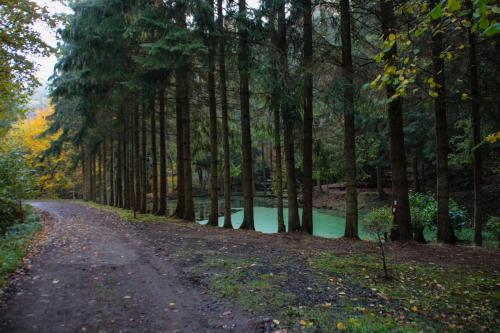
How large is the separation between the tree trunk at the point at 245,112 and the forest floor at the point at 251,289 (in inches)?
159

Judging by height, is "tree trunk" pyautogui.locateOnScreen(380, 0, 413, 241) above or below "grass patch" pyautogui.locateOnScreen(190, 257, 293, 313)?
above

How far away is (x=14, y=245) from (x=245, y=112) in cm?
766

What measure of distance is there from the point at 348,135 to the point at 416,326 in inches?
243

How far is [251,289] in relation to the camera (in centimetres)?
491

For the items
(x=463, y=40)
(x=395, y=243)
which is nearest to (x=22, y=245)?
(x=395, y=243)

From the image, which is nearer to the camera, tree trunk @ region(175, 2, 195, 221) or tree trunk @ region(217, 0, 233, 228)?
tree trunk @ region(217, 0, 233, 228)

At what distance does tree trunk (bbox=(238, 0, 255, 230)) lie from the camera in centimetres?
1074

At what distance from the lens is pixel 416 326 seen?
3.79 m

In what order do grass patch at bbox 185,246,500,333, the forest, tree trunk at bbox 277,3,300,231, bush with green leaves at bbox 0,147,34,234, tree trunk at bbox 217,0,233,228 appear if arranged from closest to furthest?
grass patch at bbox 185,246,500,333
the forest
tree trunk at bbox 277,3,300,231
bush with green leaves at bbox 0,147,34,234
tree trunk at bbox 217,0,233,228

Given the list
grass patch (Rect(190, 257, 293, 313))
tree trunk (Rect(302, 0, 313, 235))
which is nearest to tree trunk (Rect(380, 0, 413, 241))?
tree trunk (Rect(302, 0, 313, 235))

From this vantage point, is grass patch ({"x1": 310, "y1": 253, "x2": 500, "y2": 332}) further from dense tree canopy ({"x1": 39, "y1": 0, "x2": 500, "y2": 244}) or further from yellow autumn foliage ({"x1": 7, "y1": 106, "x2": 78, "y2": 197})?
yellow autumn foliage ({"x1": 7, "y1": 106, "x2": 78, "y2": 197})

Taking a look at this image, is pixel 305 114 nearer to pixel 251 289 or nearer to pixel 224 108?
pixel 224 108

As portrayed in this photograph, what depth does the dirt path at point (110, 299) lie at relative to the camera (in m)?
3.94

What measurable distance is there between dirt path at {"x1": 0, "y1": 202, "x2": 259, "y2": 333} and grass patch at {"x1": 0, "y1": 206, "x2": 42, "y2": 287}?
0.29m
